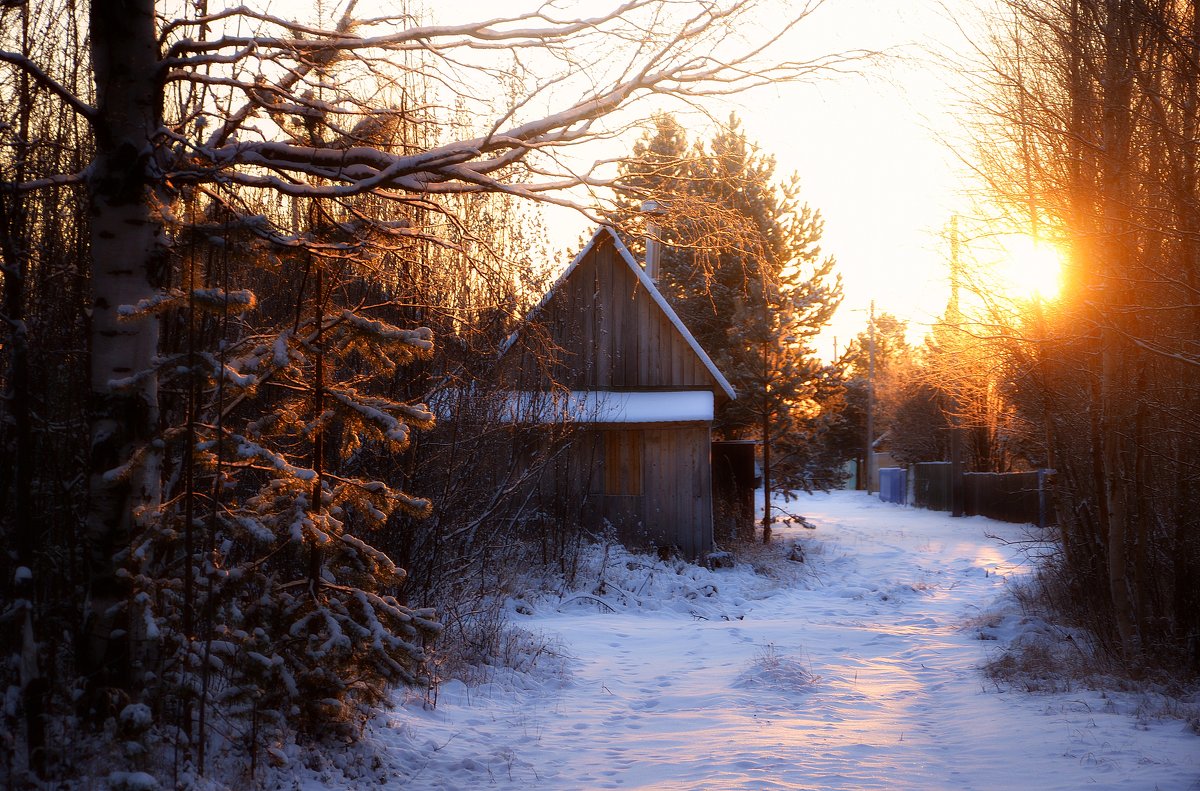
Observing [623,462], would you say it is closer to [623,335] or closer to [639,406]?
[639,406]

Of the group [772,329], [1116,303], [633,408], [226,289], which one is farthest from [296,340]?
[772,329]

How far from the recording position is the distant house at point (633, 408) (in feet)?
60.6

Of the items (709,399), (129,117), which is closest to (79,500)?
(129,117)

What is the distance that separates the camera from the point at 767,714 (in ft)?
25.9

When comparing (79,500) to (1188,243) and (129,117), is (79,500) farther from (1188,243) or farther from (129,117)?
(1188,243)

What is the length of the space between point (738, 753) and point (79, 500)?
179 inches

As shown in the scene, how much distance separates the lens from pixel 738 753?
21.8ft

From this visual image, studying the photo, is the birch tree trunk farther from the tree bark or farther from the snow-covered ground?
the tree bark

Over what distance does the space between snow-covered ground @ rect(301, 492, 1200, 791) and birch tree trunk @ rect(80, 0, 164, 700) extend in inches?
59.8

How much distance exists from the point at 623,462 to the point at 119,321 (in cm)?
1479

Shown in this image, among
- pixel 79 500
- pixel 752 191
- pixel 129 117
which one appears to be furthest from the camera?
pixel 752 191

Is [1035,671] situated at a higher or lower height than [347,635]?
lower

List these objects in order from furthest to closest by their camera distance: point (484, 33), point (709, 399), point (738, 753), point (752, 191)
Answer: point (752, 191), point (709, 399), point (738, 753), point (484, 33)

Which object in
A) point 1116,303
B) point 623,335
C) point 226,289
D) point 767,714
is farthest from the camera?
Result: point 623,335
